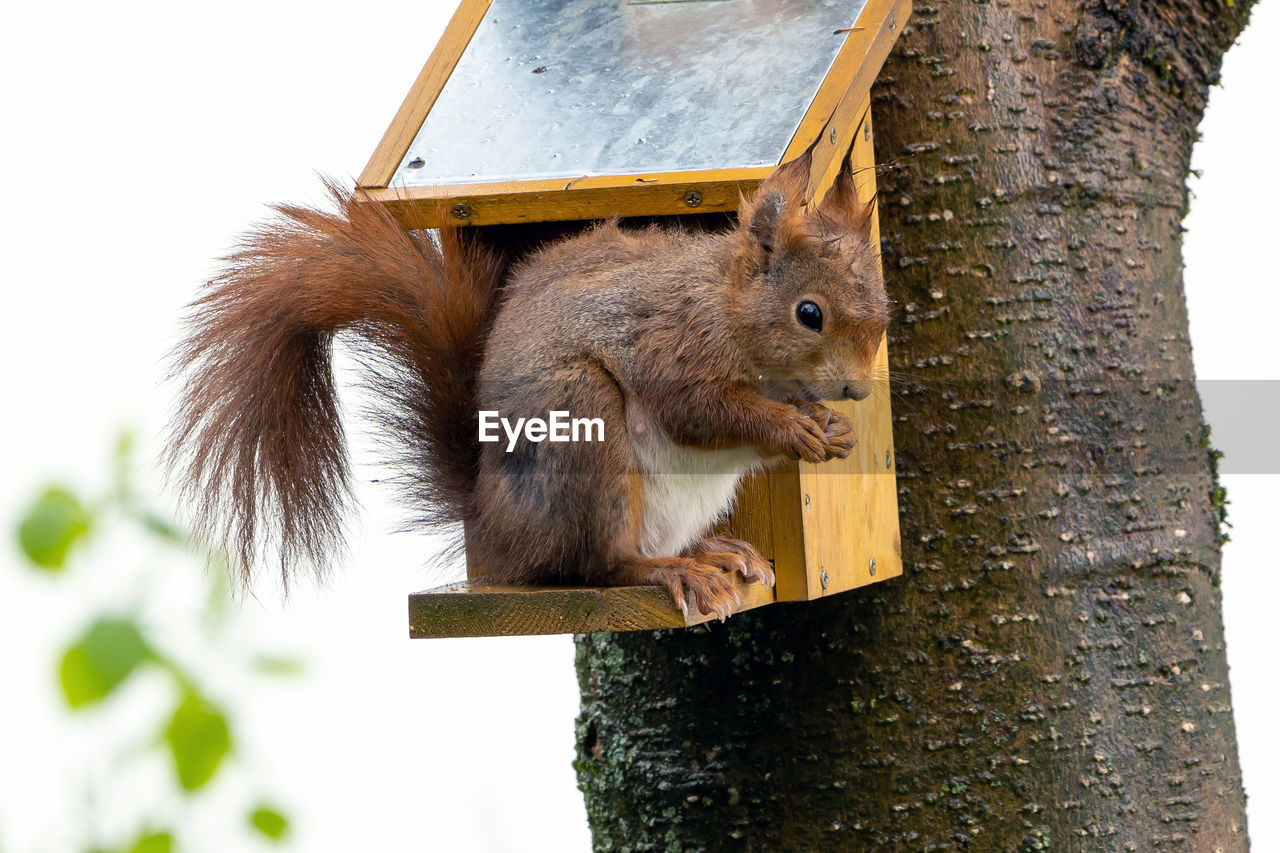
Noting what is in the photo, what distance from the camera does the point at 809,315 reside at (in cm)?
142

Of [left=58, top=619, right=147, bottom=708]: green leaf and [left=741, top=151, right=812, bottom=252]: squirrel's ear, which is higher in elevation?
[left=741, top=151, right=812, bottom=252]: squirrel's ear

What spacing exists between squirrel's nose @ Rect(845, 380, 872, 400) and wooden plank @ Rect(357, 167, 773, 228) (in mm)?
241

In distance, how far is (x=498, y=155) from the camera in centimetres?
160

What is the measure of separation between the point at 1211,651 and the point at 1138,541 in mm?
194

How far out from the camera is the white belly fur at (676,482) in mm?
1423

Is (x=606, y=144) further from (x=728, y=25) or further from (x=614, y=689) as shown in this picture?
(x=614, y=689)

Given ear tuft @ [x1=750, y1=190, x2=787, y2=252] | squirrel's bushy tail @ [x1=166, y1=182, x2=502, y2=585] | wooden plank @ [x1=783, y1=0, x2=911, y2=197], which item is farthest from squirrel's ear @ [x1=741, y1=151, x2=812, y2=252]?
squirrel's bushy tail @ [x1=166, y1=182, x2=502, y2=585]

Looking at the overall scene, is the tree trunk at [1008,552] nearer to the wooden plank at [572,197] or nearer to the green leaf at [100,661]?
the wooden plank at [572,197]

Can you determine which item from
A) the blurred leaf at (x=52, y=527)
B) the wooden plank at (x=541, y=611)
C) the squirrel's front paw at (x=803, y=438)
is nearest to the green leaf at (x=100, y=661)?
the blurred leaf at (x=52, y=527)

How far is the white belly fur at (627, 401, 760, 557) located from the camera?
142cm

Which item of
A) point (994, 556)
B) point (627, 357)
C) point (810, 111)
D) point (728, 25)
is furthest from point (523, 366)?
point (994, 556)

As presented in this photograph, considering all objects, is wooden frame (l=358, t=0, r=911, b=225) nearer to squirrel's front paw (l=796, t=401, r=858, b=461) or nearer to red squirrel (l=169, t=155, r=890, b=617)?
red squirrel (l=169, t=155, r=890, b=617)

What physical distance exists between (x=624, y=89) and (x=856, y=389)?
0.50 m

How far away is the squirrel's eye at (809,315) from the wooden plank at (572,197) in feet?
0.50
